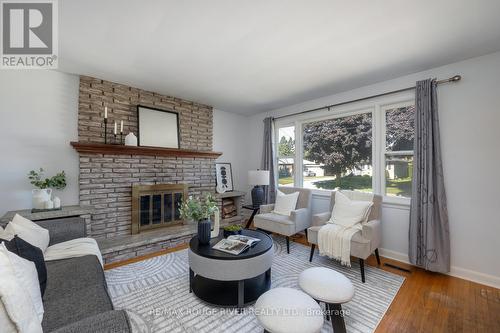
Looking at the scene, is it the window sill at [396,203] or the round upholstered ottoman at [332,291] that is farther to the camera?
the window sill at [396,203]

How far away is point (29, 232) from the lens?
6.05 feet

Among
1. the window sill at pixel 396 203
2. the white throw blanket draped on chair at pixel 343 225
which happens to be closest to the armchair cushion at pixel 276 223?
→ the white throw blanket draped on chair at pixel 343 225

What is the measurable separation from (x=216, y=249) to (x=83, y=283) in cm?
99

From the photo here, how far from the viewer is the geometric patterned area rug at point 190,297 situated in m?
1.71

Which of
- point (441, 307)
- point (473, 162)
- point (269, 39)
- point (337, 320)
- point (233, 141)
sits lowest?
point (441, 307)

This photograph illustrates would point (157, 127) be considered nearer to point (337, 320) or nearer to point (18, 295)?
point (18, 295)

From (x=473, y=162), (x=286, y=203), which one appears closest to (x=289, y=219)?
(x=286, y=203)

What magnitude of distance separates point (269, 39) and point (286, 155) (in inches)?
102

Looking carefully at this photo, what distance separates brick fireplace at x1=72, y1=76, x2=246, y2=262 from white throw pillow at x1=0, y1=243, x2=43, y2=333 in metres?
1.88

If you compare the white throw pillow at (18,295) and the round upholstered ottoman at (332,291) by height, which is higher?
the white throw pillow at (18,295)

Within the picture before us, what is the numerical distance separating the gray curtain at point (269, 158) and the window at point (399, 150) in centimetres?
193

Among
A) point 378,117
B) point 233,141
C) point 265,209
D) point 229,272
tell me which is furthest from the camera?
point 233,141

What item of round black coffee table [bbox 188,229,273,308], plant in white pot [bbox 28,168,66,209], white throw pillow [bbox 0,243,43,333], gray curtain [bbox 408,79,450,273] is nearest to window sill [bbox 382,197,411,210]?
gray curtain [bbox 408,79,450,273]

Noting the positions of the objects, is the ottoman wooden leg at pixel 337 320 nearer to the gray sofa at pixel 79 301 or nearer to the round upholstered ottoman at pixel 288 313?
the round upholstered ottoman at pixel 288 313
